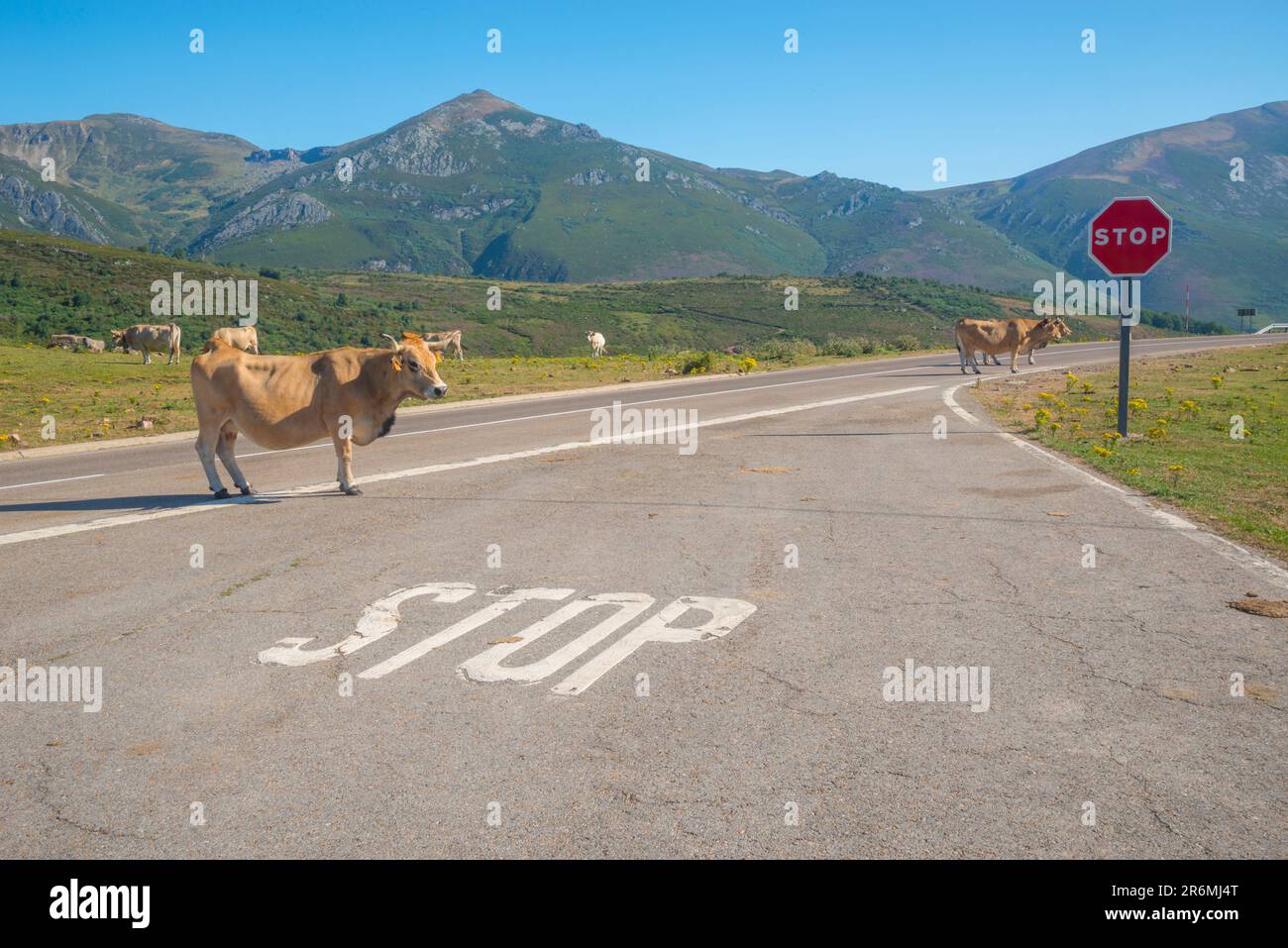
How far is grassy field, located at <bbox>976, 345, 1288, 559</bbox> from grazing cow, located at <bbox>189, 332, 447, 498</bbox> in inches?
323

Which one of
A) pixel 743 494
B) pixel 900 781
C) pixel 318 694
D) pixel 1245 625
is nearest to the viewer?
pixel 900 781

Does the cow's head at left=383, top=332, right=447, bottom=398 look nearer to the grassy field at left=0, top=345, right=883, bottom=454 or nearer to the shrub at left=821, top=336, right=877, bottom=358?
the grassy field at left=0, top=345, right=883, bottom=454

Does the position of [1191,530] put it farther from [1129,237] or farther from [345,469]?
[345,469]

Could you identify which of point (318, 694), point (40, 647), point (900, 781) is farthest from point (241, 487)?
point (900, 781)

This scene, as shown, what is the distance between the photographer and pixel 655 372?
3791cm

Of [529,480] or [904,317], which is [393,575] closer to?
[529,480]

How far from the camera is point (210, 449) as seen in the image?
1136 cm

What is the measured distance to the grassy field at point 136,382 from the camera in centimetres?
2097

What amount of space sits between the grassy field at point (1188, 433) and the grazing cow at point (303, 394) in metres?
8.20

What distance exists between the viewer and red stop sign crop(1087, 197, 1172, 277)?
50.4ft
